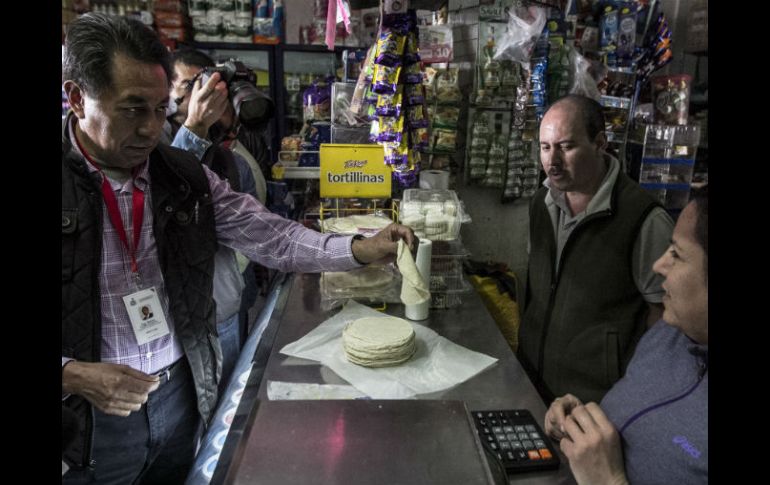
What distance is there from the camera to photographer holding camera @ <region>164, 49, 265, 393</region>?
1775 mm

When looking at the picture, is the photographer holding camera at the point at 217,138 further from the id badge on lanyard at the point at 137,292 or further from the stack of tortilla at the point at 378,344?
the stack of tortilla at the point at 378,344

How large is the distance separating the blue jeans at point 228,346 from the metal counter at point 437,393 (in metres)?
0.26

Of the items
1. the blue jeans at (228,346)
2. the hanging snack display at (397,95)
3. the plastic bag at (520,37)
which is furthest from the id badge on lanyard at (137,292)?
the plastic bag at (520,37)

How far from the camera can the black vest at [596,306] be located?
5.57 feet

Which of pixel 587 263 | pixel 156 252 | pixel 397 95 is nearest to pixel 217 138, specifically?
pixel 397 95

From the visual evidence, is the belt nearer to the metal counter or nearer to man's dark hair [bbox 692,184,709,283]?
the metal counter

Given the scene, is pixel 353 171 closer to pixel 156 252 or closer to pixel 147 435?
pixel 156 252

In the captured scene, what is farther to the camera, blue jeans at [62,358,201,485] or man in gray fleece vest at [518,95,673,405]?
man in gray fleece vest at [518,95,673,405]

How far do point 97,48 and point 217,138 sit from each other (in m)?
1.00

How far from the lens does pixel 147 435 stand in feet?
4.45

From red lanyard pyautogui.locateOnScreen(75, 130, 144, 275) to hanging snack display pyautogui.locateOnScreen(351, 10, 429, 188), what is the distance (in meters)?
1.17

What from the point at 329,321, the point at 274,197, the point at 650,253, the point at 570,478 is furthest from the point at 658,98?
the point at 570,478

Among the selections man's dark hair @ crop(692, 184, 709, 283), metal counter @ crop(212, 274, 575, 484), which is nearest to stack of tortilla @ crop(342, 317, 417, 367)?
metal counter @ crop(212, 274, 575, 484)

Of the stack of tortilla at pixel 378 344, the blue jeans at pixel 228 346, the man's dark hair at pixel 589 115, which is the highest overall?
the man's dark hair at pixel 589 115
